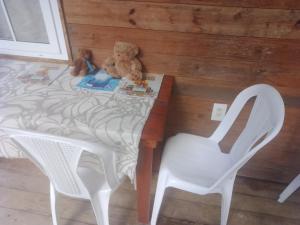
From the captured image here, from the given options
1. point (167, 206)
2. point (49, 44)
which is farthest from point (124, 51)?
point (167, 206)

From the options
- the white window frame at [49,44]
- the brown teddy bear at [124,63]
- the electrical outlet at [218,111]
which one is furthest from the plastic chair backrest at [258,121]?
the white window frame at [49,44]

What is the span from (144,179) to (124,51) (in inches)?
24.4

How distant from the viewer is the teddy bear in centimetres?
123

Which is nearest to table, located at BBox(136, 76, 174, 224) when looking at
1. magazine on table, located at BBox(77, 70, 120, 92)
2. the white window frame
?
magazine on table, located at BBox(77, 70, 120, 92)

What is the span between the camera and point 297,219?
1.34m

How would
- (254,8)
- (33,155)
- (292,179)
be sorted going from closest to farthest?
(33,155) → (254,8) → (292,179)

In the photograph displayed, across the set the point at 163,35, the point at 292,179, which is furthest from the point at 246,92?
the point at 292,179

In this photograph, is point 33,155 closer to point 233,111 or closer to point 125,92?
point 125,92

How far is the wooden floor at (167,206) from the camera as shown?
1.33 m

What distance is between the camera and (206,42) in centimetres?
111

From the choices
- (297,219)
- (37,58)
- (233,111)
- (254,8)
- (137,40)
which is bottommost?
(297,219)

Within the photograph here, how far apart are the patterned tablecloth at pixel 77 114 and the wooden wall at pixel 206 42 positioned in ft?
0.93

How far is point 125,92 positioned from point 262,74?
26.2 inches

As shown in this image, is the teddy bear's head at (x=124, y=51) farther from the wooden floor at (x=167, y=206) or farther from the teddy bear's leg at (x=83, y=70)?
the wooden floor at (x=167, y=206)
